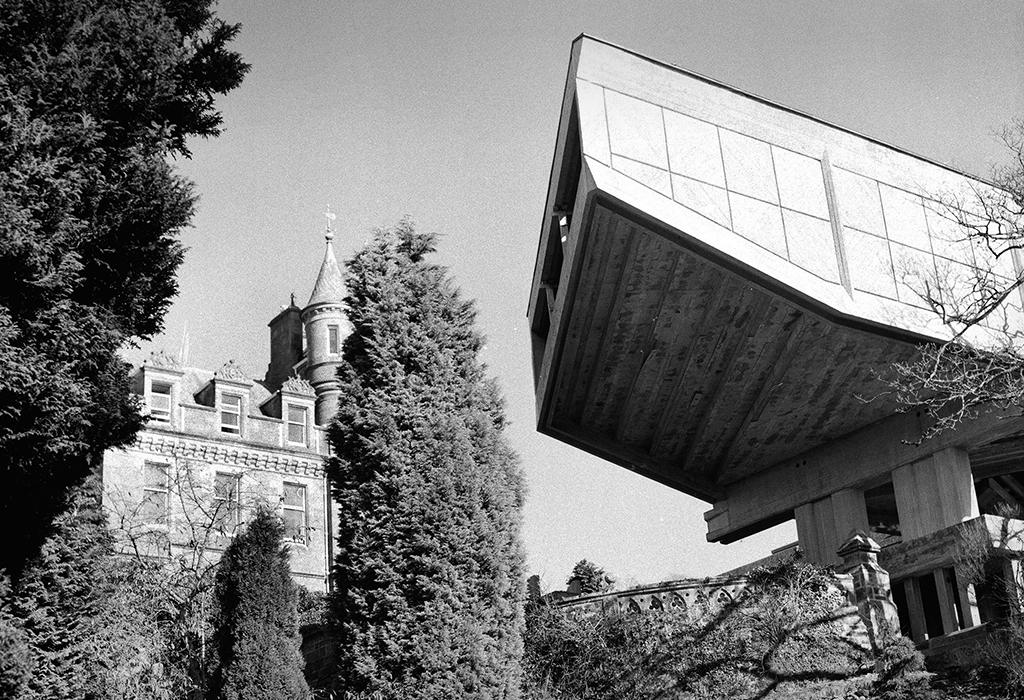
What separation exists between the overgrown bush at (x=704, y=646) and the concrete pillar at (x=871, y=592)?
38cm

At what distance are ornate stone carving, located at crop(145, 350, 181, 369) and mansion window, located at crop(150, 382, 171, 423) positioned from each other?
0.52 metres

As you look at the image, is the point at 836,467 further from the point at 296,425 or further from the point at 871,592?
the point at 296,425

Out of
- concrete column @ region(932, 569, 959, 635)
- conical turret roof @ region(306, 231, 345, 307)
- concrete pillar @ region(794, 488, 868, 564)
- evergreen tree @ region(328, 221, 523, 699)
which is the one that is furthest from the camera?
conical turret roof @ region(306, 231, 345, 307)

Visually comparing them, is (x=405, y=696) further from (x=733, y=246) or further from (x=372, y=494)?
(x=733, y=246)

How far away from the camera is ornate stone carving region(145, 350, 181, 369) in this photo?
3364cm

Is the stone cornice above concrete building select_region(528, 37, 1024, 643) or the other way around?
above

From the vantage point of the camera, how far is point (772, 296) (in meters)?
17.8

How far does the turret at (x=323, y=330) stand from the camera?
38.2m

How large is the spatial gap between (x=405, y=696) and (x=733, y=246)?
8.33m

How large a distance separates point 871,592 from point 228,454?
2155 centimetres

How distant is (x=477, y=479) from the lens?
1311 centimetres

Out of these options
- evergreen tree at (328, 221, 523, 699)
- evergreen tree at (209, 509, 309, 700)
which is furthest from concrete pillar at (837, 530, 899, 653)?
evergreen tree at (209, 509, 309, 700)

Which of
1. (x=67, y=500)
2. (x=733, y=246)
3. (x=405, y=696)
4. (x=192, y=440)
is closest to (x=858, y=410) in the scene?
(x=733, y=246)

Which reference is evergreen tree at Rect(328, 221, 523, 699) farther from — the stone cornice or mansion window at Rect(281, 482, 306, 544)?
mansion window at Rect(281, 482, 306, 544)
